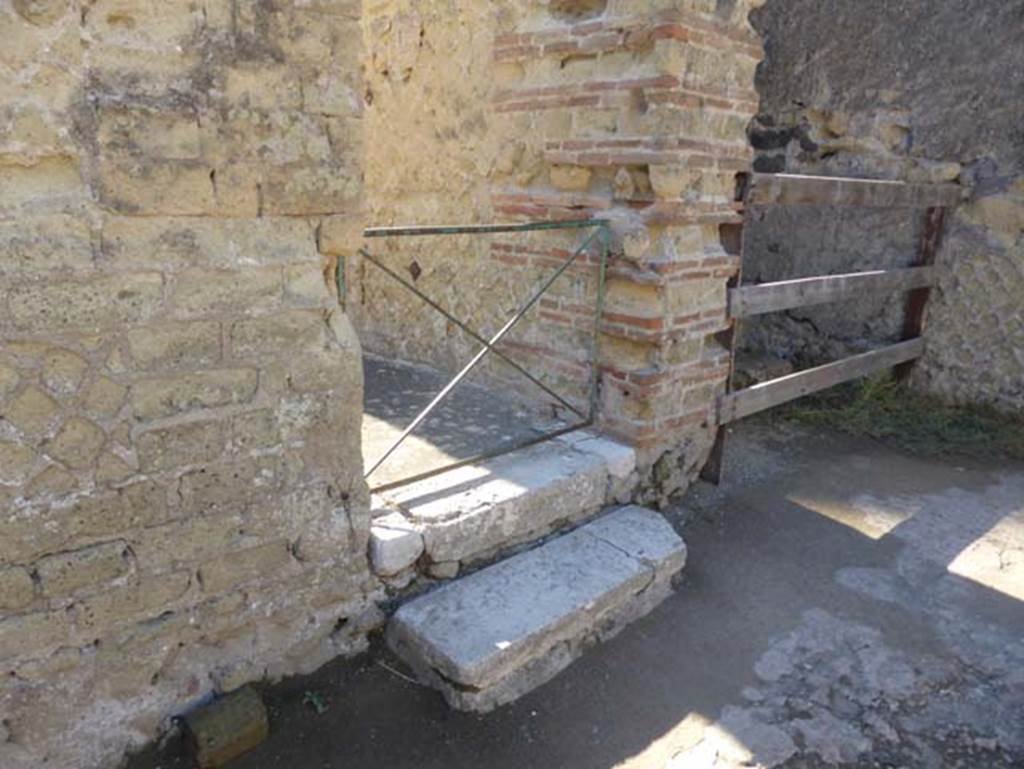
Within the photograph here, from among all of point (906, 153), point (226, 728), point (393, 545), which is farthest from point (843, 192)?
point (226, 728)

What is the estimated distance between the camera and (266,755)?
2.22 meters

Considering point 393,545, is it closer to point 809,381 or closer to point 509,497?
point 509,497

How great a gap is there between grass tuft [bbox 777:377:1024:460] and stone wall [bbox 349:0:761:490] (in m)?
1.65

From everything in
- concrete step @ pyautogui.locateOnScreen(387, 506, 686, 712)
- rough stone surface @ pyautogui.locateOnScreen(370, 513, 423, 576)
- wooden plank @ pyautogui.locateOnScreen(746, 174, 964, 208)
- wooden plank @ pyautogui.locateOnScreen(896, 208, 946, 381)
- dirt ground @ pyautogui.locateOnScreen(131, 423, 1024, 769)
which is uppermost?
wooden plank @ pyautogui.locateOnScreen(746, 174, 964, 208)

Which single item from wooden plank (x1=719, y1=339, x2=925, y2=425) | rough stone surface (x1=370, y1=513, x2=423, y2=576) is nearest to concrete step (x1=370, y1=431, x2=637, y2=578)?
rough stone surface (x1=370, y1=513, x2=423, y2=576)

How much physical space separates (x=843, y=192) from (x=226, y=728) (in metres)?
3.95

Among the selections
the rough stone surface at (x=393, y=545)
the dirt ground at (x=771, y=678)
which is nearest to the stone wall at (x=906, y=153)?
the dirt ground at (x=771, y=678)

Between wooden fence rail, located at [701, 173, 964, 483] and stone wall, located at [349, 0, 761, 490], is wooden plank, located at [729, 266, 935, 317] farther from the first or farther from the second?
stone wall, located at [349, 0, 761, 490]

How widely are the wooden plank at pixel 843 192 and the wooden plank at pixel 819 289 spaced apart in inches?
16.9

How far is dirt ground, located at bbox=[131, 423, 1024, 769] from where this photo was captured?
2311mm

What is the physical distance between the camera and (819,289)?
4293 mm

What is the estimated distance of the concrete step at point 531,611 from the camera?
2426 millimetres

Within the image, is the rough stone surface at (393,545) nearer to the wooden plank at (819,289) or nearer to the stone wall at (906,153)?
the wooden plank at (819,289)

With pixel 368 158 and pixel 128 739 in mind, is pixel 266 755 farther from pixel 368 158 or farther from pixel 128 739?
pixel 368 158
